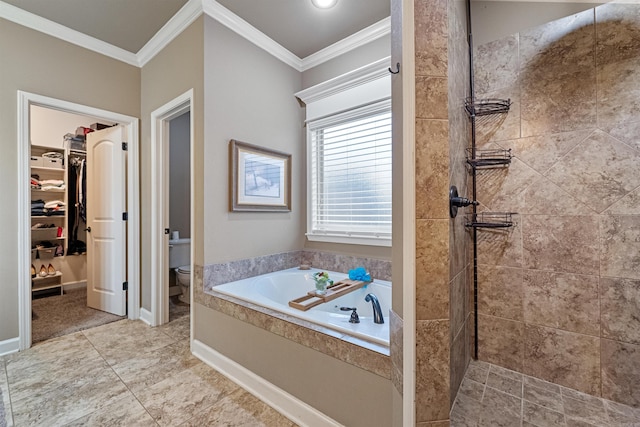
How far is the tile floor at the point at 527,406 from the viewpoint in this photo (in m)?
1.18

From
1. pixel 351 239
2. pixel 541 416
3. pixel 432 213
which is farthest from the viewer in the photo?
pixel 351 239

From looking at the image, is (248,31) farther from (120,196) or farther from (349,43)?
(120,196)

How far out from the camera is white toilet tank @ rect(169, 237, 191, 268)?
3.18m

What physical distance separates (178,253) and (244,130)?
6.20ft

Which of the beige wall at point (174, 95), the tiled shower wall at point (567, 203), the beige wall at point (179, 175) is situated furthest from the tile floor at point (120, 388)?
the beige wall at point (179, 175)

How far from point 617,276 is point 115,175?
13.0 feet

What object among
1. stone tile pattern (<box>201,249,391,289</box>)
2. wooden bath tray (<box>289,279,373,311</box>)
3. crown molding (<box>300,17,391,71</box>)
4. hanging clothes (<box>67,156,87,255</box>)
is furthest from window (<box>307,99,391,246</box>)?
hanging clothes (<box>67,156,87,255</box>)

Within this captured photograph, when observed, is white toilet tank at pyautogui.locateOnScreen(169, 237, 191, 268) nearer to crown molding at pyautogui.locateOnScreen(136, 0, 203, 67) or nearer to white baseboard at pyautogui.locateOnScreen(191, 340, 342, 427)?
white baseboard at pyautogui.locateOnScreen(191, 340, 342, 427)

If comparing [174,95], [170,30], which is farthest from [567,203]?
[170,30]

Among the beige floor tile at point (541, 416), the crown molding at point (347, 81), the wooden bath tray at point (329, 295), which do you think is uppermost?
the crown molding at point (347, 81)

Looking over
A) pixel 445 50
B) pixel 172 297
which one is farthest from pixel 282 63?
pixel 172 297

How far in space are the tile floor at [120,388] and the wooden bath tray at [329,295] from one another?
Result: 0.59 m

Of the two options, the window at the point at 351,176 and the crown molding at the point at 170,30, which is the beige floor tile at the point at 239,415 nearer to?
the window at the point at 351,176

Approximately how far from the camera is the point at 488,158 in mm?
1655
